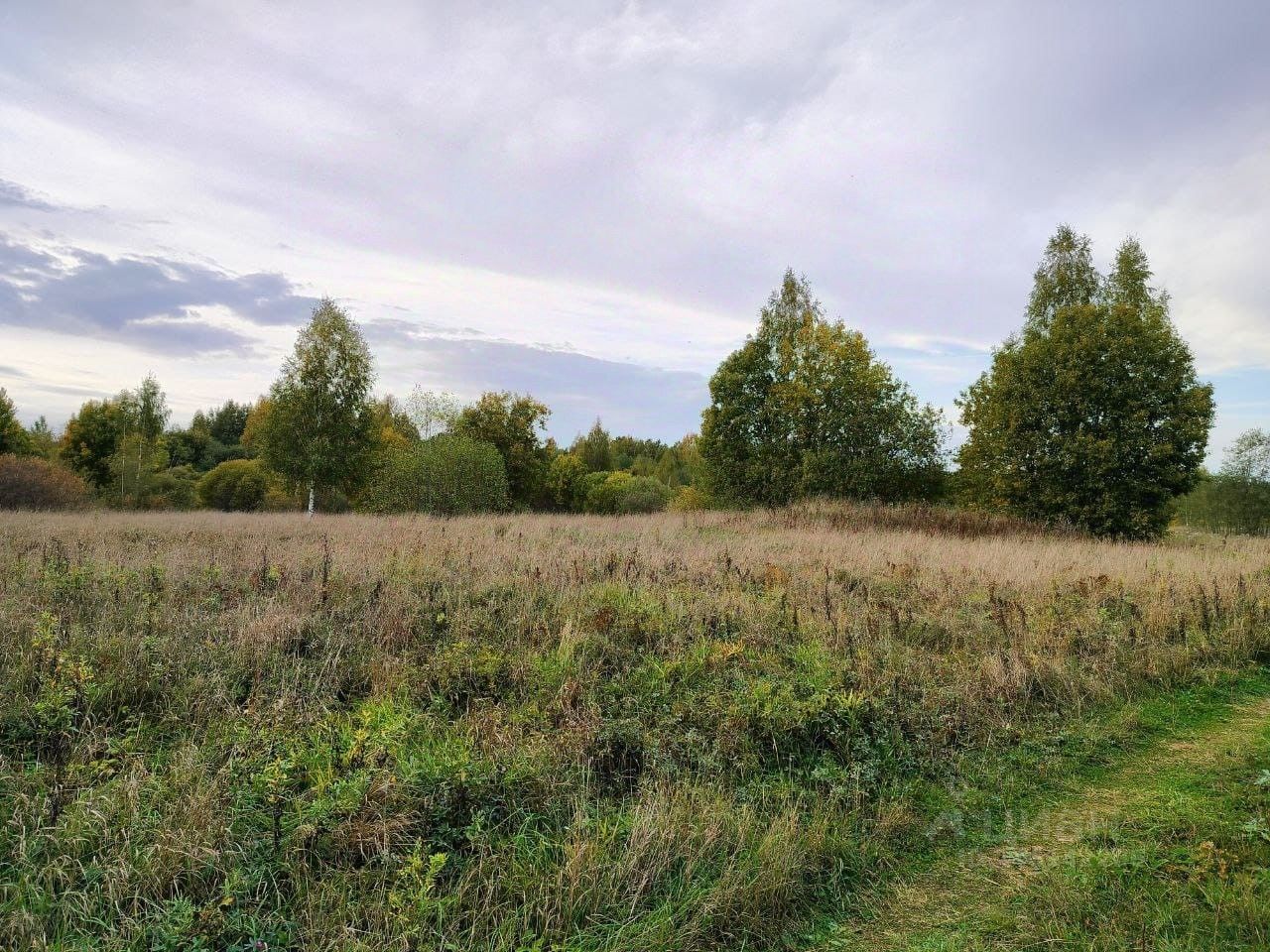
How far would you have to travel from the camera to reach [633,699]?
532cm

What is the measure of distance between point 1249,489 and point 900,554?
38.9 metres

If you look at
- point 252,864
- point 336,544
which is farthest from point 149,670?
point 336,544

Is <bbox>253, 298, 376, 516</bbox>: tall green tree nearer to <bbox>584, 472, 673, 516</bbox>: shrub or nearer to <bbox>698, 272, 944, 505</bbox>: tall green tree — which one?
<bbox>698, 272, 944, 505</bbox>: tall green tree

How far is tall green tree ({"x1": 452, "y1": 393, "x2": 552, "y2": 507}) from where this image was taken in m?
44.2

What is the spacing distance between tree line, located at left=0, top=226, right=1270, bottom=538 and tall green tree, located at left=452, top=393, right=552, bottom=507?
98.2 inches

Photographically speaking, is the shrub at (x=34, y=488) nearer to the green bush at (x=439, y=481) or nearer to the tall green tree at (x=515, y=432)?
the green bush at (x=439, y=481)

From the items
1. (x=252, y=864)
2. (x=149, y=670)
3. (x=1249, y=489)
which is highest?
(x=1249, y=489)

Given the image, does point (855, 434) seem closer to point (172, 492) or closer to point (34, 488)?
point (34, 488)

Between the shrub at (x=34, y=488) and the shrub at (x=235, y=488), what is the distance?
1236cm

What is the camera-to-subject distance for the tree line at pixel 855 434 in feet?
67.5

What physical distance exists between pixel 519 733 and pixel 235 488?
4671cm

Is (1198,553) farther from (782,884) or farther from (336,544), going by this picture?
(336,544)

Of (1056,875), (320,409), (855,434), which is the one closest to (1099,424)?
(855,434)

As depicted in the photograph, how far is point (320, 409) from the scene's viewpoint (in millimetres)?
26641
